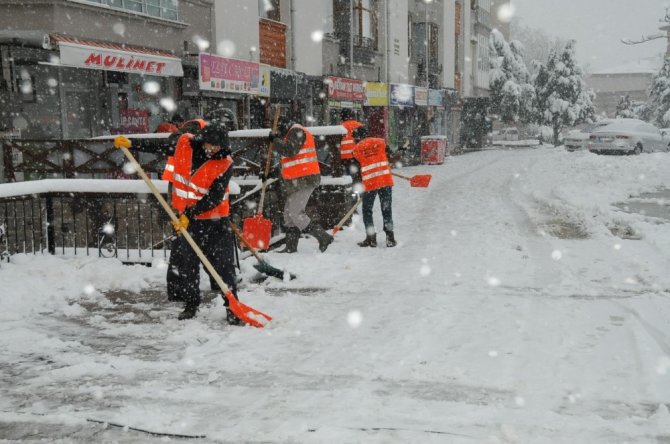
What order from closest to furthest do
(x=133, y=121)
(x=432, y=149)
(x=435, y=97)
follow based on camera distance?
(x=133, y=121) → (x=432, y=149) → (x=435, y=97)

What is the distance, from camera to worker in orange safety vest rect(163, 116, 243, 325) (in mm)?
5355

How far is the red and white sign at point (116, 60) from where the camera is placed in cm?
1104

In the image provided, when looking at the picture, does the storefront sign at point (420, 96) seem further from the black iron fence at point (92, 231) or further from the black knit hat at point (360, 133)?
the black iron fence at point (92, 231)

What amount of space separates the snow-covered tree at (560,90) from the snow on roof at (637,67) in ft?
163

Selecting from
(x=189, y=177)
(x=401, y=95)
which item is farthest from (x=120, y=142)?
(x=401, y=95)

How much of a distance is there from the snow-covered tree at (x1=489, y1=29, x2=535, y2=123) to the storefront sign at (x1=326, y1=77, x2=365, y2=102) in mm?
26083

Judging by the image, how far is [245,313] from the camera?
537 centimetres

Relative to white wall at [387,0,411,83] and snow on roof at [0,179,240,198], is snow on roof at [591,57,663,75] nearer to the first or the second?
white wall at [387,0,411,83]

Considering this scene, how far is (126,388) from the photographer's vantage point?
13.6 ft

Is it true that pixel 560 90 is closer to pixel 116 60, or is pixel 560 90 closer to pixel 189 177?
pixel 116 60

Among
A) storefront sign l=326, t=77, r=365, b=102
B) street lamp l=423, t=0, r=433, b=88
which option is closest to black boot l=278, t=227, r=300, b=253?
storefront sign l=326, t=77, r=365, b=102

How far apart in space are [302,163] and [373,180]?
138 cm

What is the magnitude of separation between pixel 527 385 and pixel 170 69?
11073 mm

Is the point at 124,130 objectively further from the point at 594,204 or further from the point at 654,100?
the point at 654,100
